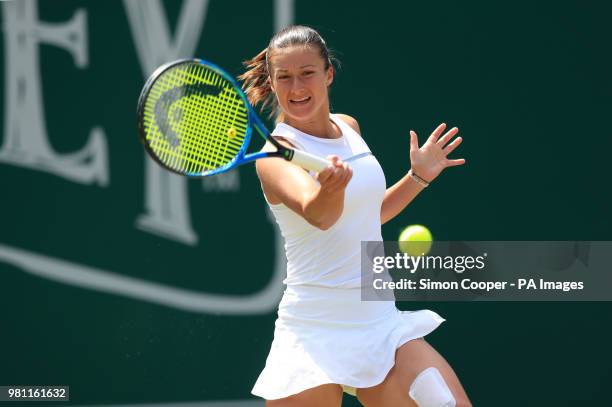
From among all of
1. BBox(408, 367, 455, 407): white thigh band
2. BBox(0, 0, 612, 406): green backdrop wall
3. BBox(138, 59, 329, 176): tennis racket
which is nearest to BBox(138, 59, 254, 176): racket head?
BBox(138, 59, 329, 176): tennis racket

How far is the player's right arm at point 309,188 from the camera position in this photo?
2912 millimetres

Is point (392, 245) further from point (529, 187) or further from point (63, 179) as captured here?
point (63, 179)

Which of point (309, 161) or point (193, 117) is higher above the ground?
point (193, 117)

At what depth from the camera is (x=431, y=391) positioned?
10.6ft

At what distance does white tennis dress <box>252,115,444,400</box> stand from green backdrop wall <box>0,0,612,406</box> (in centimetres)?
153

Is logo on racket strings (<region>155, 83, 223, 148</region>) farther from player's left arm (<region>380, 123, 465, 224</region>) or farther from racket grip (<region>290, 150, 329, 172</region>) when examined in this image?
player's left arm (<region>380, 123, 465, 224</region>)

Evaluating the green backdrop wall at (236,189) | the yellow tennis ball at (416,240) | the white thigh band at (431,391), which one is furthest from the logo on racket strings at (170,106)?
the yellow tennis ball at (416,240)

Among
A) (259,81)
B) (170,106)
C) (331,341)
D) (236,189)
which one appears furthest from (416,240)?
(170,106)

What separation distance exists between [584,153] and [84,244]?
7.28 ft

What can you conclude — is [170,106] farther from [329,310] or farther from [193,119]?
[329,310]

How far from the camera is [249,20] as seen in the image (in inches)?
192

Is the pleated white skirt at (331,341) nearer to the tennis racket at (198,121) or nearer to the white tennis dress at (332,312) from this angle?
the white tennis dress at (332,312)

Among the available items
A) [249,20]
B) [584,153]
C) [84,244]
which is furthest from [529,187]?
[84,244]

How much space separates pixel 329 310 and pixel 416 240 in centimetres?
149
